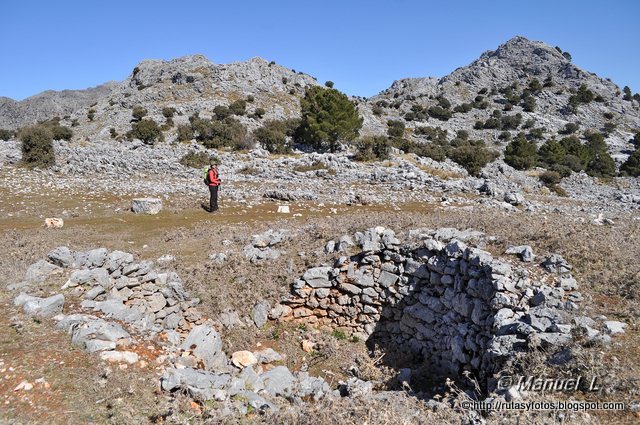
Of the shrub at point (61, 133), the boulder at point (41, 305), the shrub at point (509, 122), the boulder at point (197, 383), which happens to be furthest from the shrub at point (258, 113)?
the boulder at point (197, 383)

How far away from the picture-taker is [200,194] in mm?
21031

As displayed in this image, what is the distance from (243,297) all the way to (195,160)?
21461 millimetres

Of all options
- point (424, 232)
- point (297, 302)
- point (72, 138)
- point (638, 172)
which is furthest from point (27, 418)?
point (638, 172)

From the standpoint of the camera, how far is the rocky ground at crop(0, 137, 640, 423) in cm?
566

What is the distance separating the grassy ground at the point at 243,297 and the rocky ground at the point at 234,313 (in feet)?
0.12

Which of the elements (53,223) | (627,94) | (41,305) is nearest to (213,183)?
(53,223)

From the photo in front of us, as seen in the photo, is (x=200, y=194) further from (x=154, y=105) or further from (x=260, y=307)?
(x=154, y=105)

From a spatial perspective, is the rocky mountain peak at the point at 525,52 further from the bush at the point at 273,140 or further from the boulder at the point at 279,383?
the boulder at the point at 279,383

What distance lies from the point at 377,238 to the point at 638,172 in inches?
1627

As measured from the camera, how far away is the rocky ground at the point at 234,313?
5.66 metres

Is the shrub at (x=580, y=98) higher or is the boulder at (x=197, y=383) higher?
the shrub at (x=580, y=98)

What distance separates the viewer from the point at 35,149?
2653 cm

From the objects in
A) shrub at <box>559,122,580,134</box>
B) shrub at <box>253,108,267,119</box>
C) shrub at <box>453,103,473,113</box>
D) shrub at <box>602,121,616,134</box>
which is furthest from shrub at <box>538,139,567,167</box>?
shrub at <box>253,108,267,119</box>

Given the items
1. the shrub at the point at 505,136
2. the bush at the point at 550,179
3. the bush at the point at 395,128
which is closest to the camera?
the bush at the point at 550,179
